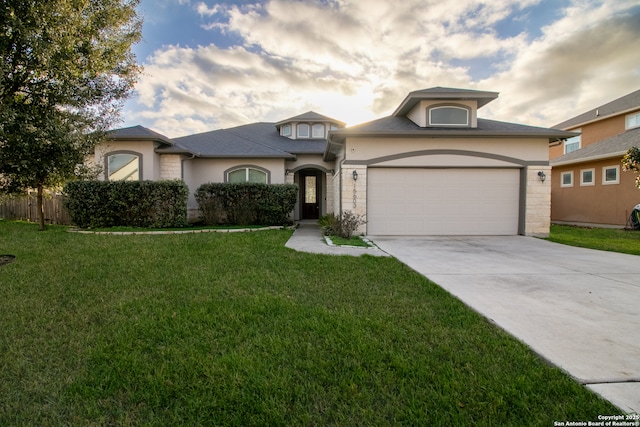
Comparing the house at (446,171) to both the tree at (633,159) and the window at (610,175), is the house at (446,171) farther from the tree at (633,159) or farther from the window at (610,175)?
the window at (610,175)

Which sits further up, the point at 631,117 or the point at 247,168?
the point at 631,117

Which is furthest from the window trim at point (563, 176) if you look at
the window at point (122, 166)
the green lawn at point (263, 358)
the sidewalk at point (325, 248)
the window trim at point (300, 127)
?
the window at point (122, 166)

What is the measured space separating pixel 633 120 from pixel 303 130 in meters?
17.5

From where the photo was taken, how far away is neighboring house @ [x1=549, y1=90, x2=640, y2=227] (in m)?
13.4

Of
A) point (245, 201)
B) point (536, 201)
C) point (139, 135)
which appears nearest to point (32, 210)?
point (139, 135)

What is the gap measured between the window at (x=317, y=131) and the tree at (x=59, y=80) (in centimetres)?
1056

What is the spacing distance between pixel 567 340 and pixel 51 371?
14.3 feet

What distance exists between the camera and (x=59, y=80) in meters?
5.75

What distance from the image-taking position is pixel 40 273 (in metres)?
5.18

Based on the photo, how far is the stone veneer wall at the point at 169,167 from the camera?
12875 millimetres

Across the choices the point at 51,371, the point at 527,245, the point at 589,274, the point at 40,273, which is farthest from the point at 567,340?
the point at 40,273

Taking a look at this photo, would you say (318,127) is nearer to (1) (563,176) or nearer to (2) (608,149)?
(1) (563,176)

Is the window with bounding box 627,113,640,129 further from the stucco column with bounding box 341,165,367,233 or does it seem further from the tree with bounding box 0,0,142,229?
the tree with bounding box 0,0,142,229

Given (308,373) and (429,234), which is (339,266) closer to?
(308,373)
